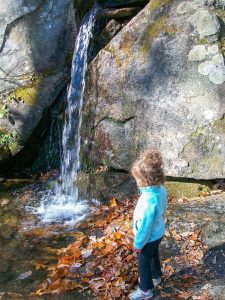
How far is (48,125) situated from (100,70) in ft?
4.93

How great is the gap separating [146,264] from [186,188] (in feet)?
7.82

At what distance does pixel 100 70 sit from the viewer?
690 cm

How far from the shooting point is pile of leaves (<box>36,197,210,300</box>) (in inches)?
175

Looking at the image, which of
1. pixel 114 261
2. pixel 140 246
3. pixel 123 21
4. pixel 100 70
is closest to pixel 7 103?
pixel 100 70

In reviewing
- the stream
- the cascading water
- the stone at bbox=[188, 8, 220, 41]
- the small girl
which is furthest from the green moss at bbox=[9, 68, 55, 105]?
the small girl

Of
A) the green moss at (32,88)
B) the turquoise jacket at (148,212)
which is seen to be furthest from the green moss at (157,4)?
the turquoise jacket at (148,212)

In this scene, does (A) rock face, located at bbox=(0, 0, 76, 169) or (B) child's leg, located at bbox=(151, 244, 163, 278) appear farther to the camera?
(A) rock face, located at bbox=(0, 0, 76, 169)

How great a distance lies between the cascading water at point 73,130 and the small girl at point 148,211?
2.77 m

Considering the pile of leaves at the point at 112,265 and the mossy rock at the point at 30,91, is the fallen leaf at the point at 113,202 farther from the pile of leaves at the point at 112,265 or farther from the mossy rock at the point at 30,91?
the mossy rock at the point at 30,91

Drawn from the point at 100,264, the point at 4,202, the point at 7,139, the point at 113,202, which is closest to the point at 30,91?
the point at 7,139

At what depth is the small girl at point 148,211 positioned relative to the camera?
3971 millimetres

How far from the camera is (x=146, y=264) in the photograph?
4.20 metres

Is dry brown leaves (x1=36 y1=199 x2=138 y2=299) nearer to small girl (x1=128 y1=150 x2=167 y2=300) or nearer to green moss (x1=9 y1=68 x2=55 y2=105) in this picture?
small girl (x1=128 y1=150 x2=167 y2=300)

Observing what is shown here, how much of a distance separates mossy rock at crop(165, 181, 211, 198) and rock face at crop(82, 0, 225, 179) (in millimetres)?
184
